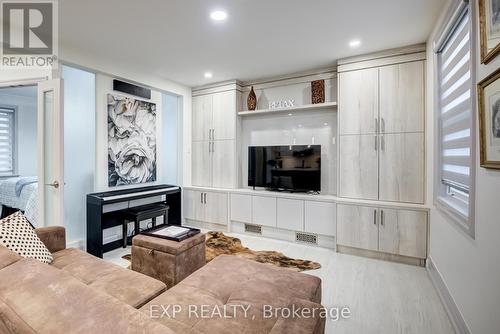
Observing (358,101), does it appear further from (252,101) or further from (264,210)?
(264,210)

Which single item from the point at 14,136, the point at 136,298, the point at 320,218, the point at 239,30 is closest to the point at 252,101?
the point at 239,30

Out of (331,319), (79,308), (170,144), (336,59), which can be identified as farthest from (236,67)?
(79,308)

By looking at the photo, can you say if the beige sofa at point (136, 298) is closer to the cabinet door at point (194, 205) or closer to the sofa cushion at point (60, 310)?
the sofa cushion at point (60, 310)

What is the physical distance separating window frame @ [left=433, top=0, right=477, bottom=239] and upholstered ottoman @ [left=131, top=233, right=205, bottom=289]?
6.88 ft

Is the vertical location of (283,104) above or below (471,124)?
above

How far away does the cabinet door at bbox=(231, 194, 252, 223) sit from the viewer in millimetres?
4145

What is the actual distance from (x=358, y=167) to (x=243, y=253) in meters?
1.88

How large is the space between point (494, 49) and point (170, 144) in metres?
4.79

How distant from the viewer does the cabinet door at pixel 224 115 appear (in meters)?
4.42

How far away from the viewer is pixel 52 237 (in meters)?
2.13

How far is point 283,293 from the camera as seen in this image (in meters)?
1.50

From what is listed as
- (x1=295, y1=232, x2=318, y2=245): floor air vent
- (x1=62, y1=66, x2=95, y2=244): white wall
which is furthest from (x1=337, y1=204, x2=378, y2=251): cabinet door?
(x1=62, y1=66, x2=95, y2=244): white wall

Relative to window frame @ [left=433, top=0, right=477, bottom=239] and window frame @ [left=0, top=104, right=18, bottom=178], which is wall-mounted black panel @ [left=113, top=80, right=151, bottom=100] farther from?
window frame @ [left=433, top=0, right=477, bottom=239]

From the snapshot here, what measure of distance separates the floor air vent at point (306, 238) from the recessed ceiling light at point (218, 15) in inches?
115
